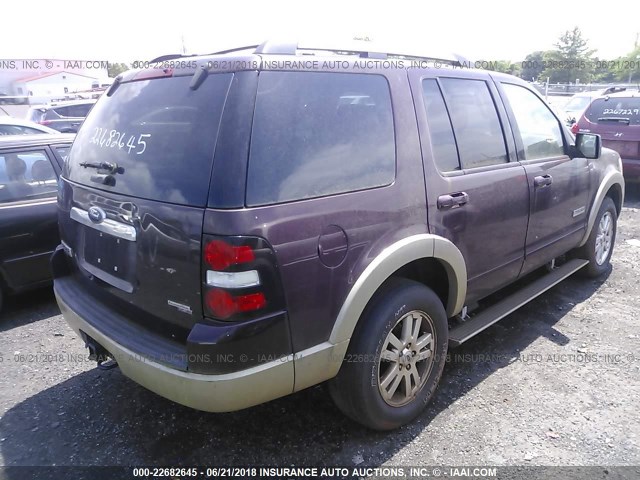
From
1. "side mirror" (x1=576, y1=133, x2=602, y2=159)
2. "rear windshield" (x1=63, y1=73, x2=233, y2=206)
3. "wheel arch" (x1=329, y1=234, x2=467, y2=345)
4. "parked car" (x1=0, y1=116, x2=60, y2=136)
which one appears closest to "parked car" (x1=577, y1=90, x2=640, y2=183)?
"side mirror" (x1=576, y1=133, x2=602, y2=159)

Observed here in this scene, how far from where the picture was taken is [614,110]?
8.29 meters

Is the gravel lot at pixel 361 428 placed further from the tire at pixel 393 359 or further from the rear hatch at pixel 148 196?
the rear hatch at pixel 148 196

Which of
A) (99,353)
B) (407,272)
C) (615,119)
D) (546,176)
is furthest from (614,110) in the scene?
(99,353)

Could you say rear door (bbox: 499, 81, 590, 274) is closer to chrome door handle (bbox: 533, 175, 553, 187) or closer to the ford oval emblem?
chrome door handle (bbox: 533, 175, 553, 187)

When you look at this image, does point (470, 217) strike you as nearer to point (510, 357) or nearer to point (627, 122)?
point (510, 357)

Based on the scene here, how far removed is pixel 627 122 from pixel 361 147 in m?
7.58

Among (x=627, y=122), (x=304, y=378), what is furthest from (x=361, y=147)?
(x=627, y=122)

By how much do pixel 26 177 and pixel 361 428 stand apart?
11.7ft

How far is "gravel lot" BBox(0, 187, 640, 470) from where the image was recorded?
254 cm

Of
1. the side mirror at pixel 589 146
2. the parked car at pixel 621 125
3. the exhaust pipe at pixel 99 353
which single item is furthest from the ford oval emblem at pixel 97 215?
the parked car at pixel 621 125

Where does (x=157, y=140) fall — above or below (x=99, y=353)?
above

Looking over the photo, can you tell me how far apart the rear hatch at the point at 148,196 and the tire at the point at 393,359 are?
0.86m

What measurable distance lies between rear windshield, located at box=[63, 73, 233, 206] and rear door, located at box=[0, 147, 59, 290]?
173cm

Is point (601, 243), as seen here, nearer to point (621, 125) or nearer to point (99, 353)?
point (621, 125)
